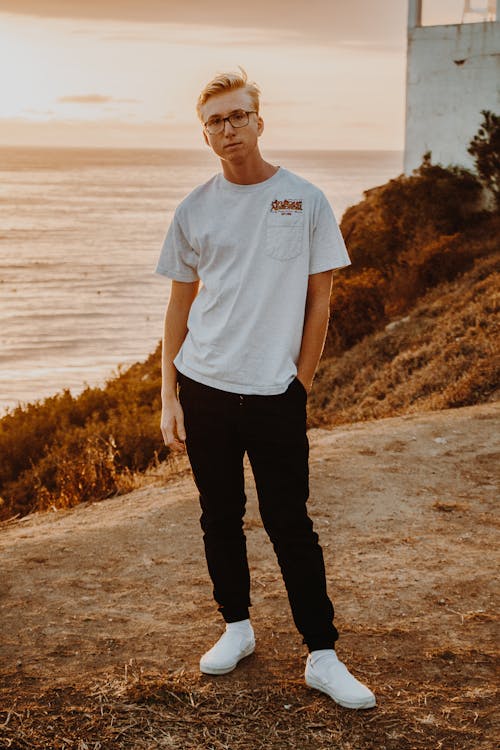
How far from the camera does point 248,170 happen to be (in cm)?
312

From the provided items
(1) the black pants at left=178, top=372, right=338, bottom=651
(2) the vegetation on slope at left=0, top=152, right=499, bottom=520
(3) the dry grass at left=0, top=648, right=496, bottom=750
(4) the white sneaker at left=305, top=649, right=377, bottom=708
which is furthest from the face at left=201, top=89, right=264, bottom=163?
(2) the vegetation on slope at left=0, top=152, right=499, bottom=520

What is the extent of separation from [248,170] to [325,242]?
0.37 meters

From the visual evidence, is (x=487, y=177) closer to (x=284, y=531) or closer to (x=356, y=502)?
(x=356, y=502)

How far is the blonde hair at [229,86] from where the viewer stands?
3070 millimetres

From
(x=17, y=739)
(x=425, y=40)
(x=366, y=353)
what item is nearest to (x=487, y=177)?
(x=425, y=40)

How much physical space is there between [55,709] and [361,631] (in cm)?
144

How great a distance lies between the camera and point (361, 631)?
13.4 feet

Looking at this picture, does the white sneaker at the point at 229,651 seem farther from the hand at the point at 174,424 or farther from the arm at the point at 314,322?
the arm at the point at 314,322

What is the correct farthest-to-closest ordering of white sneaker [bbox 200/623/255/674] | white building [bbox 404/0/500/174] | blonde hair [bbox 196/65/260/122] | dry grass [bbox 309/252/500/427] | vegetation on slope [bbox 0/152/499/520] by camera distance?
white building [bbox 404/0/500/174] < dry grass [bbox 309/252/500/427] < vegetation on slope [bbox 0/152/499/520] < white sneaker [bbox 200/623/255/674] < blonde hair [bbox 196/65/260/122]

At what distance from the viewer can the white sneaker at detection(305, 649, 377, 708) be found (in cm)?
332

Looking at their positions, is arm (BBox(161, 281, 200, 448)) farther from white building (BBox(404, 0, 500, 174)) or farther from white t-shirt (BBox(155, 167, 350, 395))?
white building (BBox(404, 0, 500, 174))

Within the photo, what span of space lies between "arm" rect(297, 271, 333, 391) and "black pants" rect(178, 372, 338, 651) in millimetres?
67

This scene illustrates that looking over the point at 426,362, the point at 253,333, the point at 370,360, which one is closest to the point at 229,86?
the point at 253,333

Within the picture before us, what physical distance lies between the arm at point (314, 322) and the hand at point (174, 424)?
0.51 m
